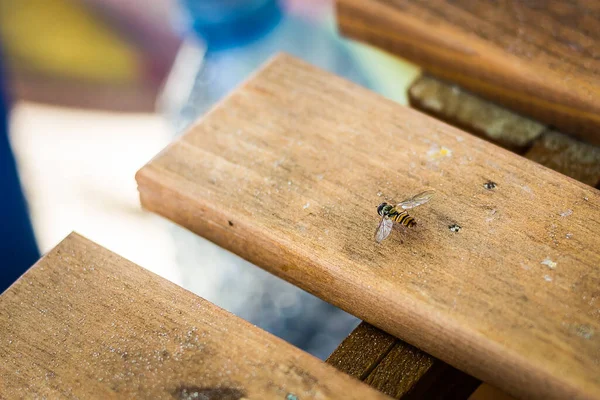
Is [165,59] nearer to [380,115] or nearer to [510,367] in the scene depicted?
[380,115]

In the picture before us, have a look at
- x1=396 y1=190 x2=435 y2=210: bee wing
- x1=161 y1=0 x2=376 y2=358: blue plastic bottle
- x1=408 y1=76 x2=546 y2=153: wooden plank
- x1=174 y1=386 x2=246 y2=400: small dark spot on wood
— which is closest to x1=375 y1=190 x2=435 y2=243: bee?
x1=396 y1=190 x2=435 y2=210: bee wing

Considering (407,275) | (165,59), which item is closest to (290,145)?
(407,275)

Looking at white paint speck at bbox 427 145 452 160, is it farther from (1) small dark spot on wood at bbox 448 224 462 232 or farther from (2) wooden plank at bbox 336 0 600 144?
(2) wooden plank at bbox 336 0 600 144

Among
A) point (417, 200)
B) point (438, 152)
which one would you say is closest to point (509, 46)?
point (438, 152)

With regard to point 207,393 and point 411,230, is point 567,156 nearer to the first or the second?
point 411,230

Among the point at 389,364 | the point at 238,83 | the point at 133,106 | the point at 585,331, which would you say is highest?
the point at 585,331

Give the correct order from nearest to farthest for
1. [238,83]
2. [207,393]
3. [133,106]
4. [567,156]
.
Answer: [207,393]
[567,156]
[238,83]
[133,106]
